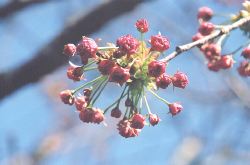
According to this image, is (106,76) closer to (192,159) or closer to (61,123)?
(192,159)

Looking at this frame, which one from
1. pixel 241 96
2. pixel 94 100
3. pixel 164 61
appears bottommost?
pixel 241 96

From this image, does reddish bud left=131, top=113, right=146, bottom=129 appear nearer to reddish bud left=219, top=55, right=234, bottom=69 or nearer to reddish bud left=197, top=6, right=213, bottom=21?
reddish bud left=219, top=55, right=234, bottom=69

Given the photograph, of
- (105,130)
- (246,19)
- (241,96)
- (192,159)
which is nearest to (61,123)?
Result: (105,130)

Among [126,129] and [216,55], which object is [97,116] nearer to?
[126,129]

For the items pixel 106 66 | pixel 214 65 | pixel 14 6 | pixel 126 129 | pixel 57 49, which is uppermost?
pixel 106 66

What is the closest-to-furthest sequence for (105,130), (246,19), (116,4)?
(246,19) → (116,4) → (105,130)

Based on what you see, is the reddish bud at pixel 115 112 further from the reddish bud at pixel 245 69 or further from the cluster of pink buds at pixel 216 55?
the reddish bud at pixel 245 69

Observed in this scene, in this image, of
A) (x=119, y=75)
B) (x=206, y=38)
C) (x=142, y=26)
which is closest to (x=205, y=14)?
(x=206, y=38)
